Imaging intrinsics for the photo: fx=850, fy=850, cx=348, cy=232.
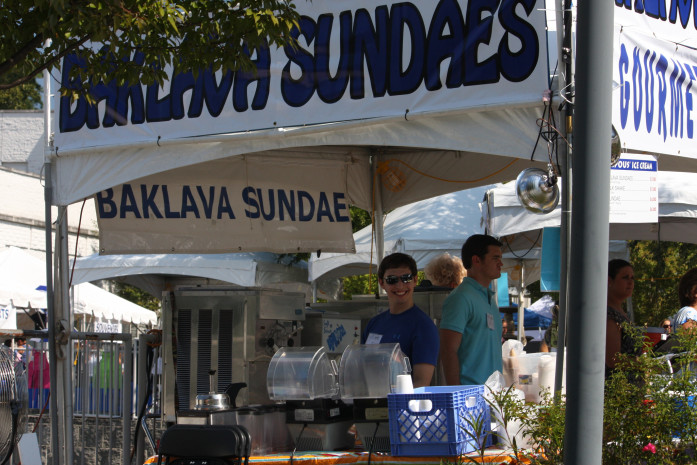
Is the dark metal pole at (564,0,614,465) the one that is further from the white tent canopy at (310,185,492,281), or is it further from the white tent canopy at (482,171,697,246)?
the white tent canopy at (310,185,492,281)

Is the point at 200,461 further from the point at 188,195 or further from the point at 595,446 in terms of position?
the point at 188,195

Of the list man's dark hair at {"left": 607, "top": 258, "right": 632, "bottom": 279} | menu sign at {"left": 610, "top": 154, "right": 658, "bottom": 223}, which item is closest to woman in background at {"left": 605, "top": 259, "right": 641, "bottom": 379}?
man's dark hair at {"left": 607, "top": 258, "right": 632, "bottom": 279}

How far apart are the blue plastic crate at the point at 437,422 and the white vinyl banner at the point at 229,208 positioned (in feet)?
12.3

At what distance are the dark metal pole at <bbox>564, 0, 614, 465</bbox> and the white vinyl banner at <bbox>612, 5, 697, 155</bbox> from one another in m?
1.18

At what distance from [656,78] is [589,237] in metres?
2.08

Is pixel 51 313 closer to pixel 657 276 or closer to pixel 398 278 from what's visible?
pixel 398 278

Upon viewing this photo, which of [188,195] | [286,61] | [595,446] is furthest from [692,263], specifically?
[595,446]

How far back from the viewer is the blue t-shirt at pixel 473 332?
4969 mm

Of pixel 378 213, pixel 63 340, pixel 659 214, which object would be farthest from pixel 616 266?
pixel 63 340

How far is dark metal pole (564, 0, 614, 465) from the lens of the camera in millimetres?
2795

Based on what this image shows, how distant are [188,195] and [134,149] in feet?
6.45

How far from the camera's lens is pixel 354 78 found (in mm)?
4836

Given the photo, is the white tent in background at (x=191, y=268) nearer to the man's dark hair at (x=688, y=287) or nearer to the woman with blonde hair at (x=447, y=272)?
the woman with blonde hair at (x=447, y=272)

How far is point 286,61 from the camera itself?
5.14 metres
